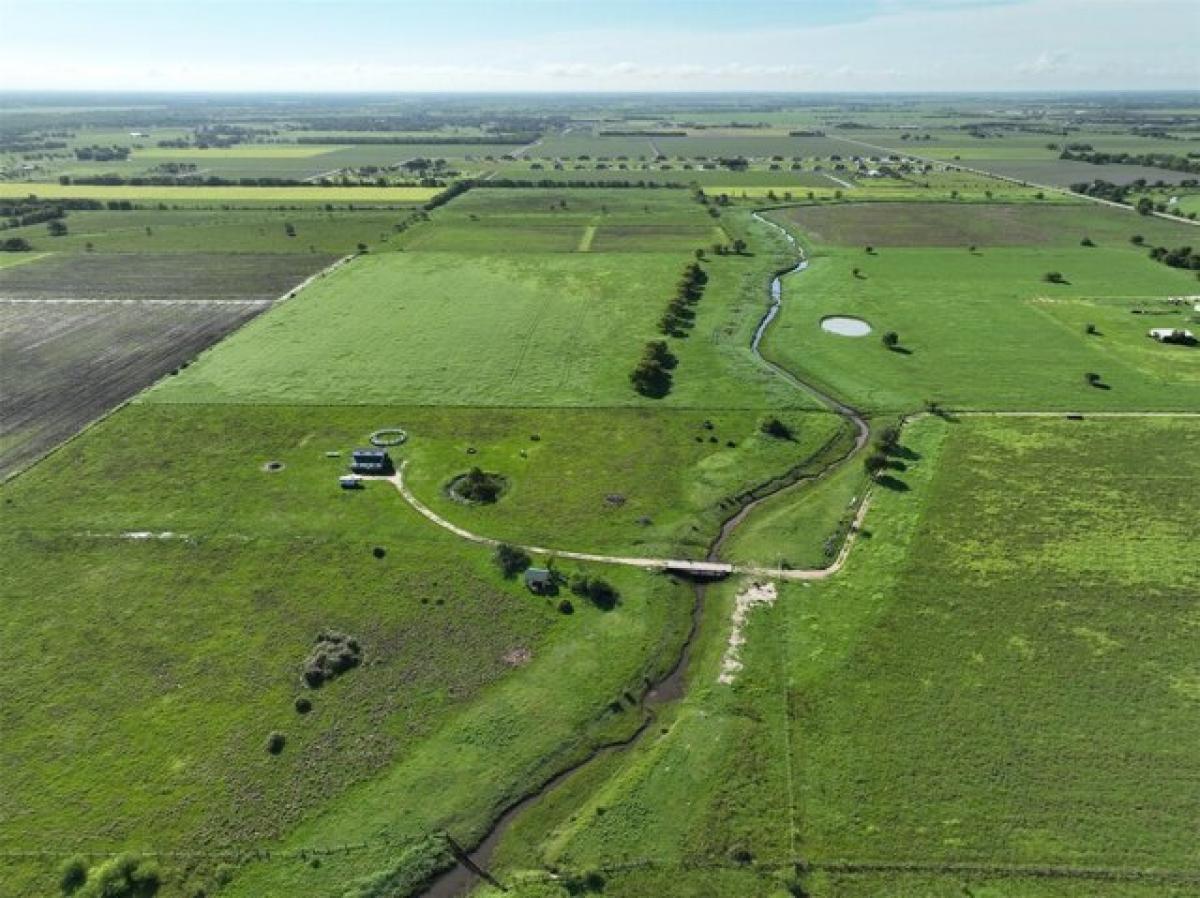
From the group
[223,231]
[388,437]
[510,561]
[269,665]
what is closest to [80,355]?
[388,437]

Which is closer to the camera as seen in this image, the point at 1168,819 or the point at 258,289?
the point at 1168,819

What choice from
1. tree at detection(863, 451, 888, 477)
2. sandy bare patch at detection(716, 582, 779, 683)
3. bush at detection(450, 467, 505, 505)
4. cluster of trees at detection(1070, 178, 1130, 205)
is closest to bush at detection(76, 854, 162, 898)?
sandy bare patch at detection(716, 582, 779, 683)

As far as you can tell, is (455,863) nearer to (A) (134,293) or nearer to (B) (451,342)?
(B) (451,342)

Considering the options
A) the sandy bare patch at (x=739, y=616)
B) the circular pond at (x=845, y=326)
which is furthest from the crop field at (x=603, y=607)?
the circular pond at (x=845, y=326)

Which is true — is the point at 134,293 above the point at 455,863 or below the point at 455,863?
above

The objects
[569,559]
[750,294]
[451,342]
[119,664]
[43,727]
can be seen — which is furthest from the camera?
[750,294]

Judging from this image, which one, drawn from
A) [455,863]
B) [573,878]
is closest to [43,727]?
[455,863]

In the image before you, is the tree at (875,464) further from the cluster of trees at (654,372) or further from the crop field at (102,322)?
the crop field at (102,322)
